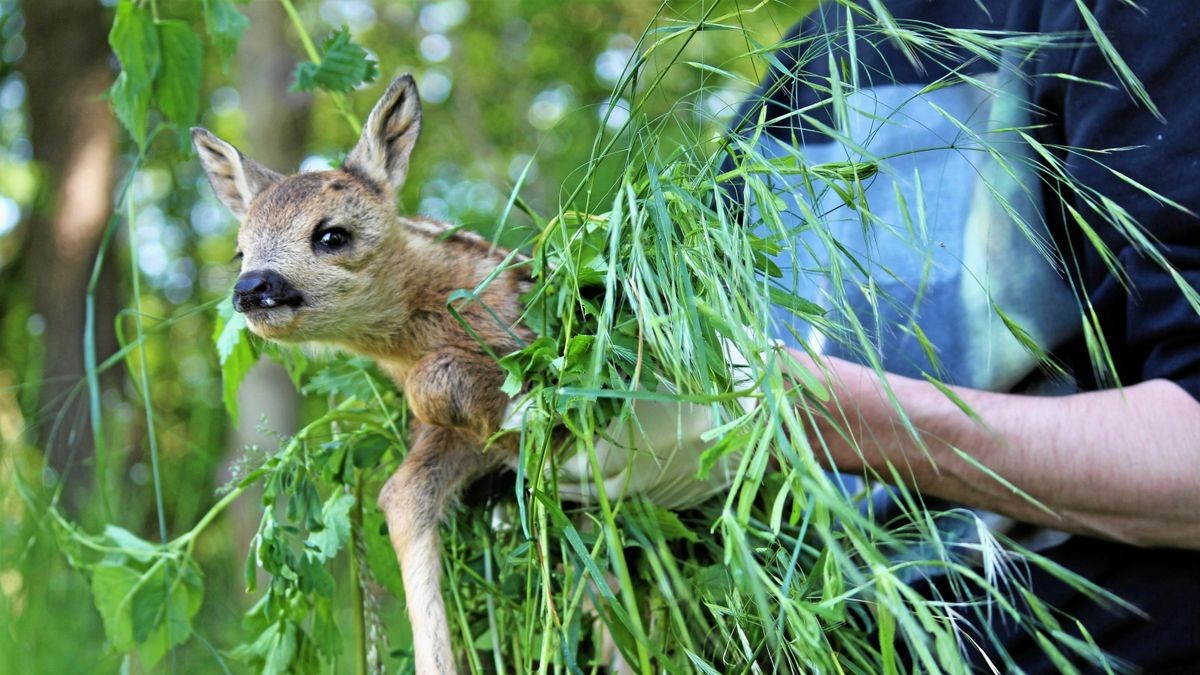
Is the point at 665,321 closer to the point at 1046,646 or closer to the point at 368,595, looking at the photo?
the point at 1046,646

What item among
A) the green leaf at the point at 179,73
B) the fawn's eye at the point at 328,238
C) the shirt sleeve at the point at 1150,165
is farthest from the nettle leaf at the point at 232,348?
the shirt sleeve at the point at 1150,165

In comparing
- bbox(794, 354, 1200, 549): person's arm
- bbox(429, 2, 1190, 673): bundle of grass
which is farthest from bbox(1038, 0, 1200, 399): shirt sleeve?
bbox(429, 2, 1190, 673): bundle of grass

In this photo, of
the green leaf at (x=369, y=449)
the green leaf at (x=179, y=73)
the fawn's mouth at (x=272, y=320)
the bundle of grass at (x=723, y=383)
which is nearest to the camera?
the bundle of grass at (x=723, y=383)

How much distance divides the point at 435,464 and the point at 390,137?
580mm

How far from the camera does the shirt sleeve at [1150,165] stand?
59.0 inches

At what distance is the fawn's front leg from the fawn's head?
18 cm

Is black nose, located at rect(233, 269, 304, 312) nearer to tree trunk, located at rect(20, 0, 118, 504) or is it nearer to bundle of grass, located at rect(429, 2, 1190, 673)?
bundle of grass, located at rect(429, 2, 1190, 673)

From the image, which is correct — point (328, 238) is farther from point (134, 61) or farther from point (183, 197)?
point (183, 197)

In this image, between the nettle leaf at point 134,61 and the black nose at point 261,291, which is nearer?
the black nose at point 261,291

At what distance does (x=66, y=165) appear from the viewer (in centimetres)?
639

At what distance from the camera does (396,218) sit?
5.97 ft

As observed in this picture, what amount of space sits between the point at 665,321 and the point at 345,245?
0.82 meters

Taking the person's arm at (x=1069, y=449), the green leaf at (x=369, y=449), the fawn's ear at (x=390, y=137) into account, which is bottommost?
the person's arm at (x=1069, y=449)

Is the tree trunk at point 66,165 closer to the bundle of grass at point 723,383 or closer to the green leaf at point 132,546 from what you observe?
the green leaf at point 132,546
